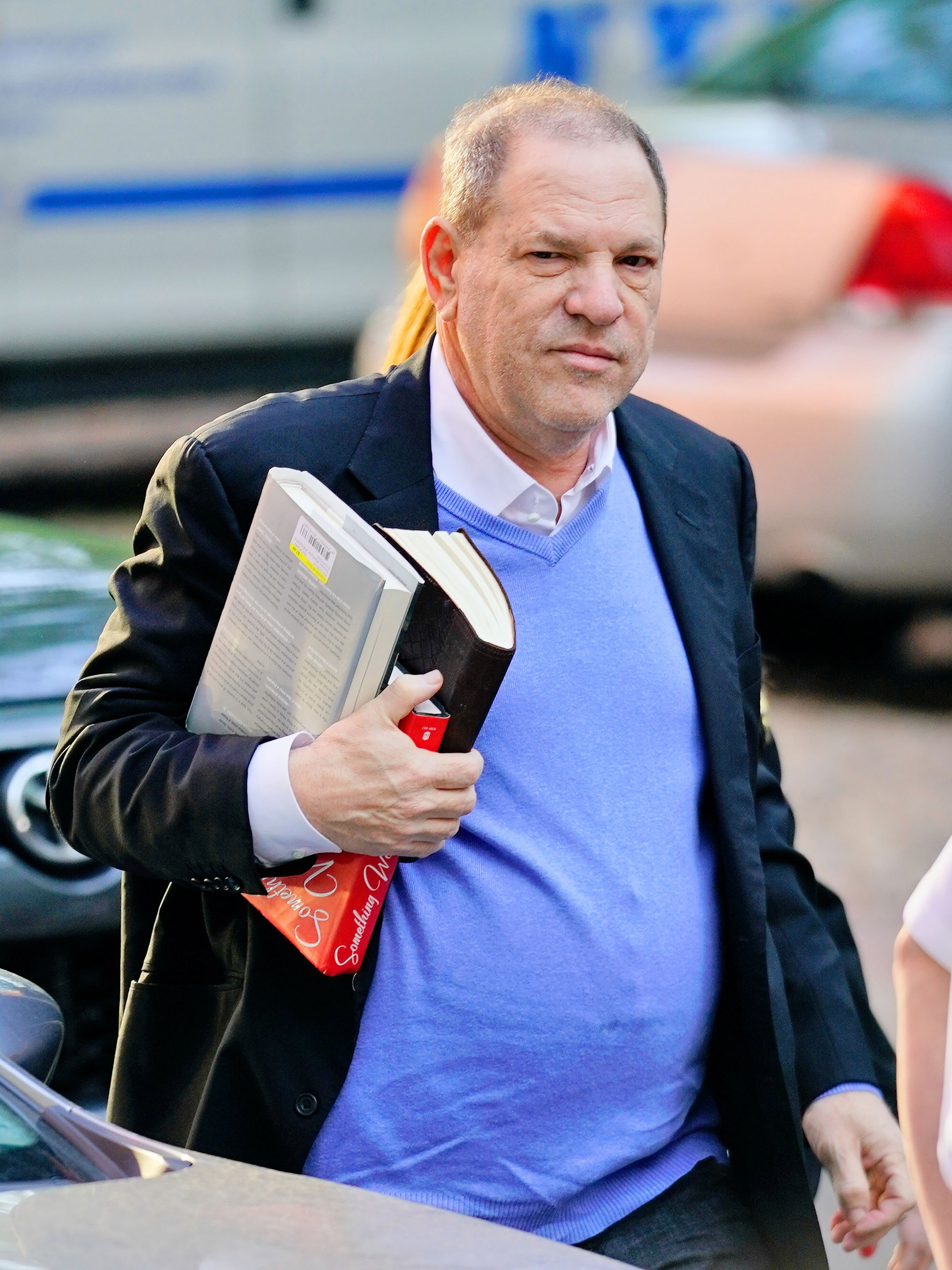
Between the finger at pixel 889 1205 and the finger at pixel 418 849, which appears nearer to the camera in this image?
the finger at pixel 418 849

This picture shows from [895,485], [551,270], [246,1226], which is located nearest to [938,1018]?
[246,1226]

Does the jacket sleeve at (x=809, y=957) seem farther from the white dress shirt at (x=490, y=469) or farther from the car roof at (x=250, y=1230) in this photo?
the car roof at (x=250, y=1230)

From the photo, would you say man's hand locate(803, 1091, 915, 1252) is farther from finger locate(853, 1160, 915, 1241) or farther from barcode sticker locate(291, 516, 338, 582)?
barcode sticker locate(291, 516, 338, 582)

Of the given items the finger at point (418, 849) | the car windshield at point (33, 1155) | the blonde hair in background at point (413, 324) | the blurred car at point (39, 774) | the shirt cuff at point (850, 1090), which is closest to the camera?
the car windshield at point (33, 1155)

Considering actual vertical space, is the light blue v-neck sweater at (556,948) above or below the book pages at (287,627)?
below

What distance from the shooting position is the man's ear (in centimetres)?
214

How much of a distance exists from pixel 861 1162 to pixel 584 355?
0.91 m

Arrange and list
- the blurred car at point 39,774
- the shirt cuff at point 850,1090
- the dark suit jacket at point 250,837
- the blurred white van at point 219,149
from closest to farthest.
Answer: the dark suit jacket at point 250,837, the shirt cuff at point 850,1090, the blurred car at point 39,774, the blurred white van at point 219,149

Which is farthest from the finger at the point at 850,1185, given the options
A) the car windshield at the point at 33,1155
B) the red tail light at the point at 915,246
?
the red tail light at the point at 915,246

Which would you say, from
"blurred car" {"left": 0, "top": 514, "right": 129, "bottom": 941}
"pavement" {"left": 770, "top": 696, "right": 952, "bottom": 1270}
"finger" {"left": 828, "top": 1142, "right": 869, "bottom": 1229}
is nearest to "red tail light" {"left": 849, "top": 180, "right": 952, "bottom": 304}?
"pavement" {"left": 770, "top": 696, "right": 952, "bottom": 1270}

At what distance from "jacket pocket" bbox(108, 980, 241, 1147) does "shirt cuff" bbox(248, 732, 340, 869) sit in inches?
9.0

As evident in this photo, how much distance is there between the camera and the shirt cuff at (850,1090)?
87.5 inches

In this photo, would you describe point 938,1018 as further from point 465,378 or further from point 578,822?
point 465,378

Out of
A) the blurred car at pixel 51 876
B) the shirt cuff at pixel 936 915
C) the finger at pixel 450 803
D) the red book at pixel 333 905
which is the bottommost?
the blurred car at pixel 51 876
